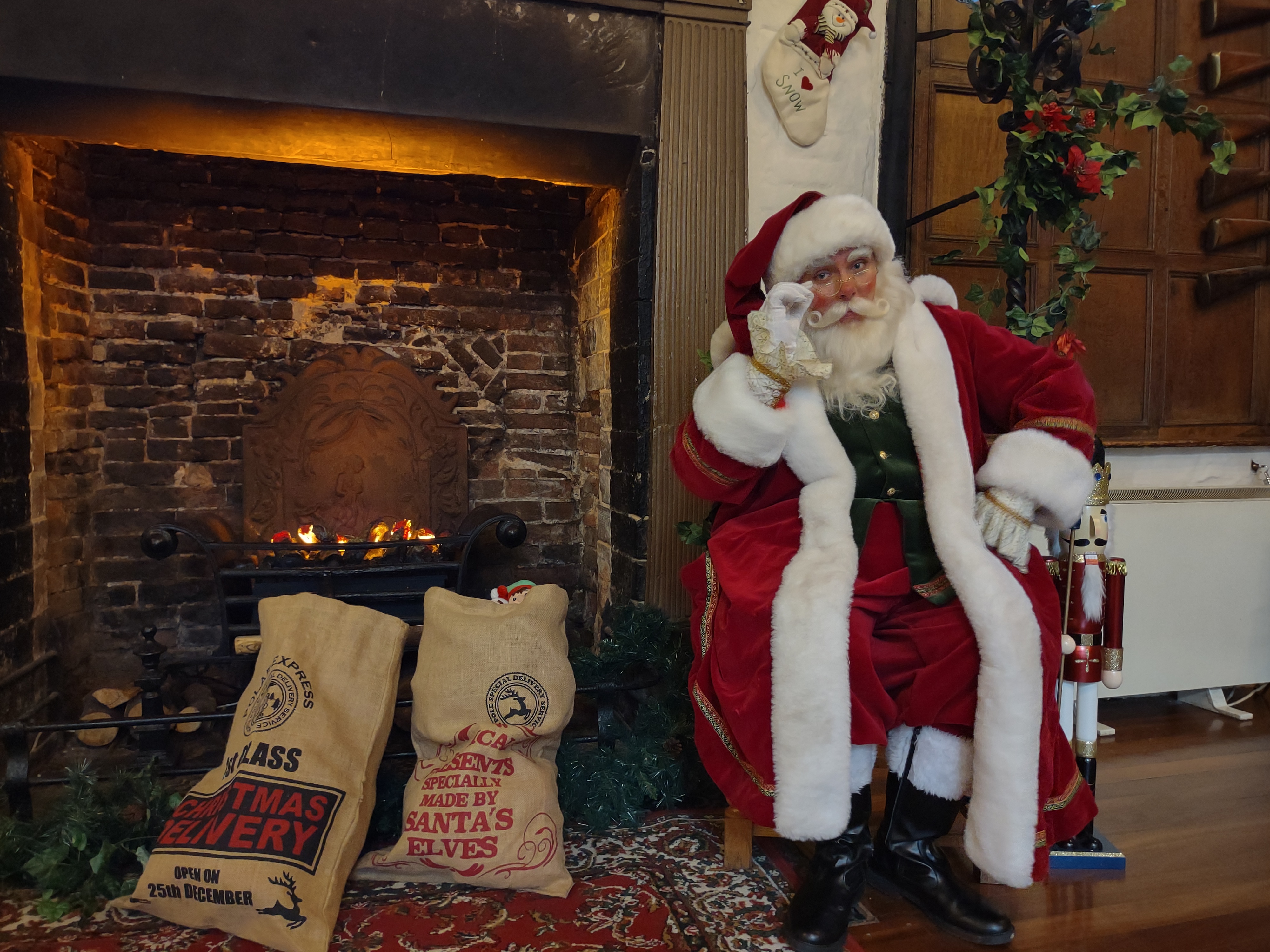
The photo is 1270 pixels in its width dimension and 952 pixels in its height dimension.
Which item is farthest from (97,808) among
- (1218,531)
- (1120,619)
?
(1218,531)

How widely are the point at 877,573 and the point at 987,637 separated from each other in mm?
238

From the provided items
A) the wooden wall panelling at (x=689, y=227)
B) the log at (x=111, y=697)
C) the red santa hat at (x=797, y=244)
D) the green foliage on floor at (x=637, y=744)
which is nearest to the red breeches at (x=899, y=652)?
the red santa hat at (x=797, y=244)

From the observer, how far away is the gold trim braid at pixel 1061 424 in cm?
164

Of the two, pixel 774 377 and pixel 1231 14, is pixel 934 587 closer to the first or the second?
pixel 774 377

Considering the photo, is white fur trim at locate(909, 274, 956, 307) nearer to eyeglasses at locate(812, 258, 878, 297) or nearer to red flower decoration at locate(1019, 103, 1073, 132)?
eyeglasses at locate(812, 258, 878, 297)

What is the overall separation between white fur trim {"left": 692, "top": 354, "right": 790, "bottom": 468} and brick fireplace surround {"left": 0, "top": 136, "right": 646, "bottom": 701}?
750mm

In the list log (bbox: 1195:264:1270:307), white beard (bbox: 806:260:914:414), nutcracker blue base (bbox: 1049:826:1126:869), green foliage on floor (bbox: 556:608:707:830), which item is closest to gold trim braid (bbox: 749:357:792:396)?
white beard (bbox: 806:260:914:414)

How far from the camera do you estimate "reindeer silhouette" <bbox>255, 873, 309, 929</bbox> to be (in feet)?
4.99

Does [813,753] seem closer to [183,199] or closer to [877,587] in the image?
[877,587]

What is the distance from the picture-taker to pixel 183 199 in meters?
2.76

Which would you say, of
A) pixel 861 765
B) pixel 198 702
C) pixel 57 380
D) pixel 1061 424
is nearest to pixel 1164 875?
pixel 861 765

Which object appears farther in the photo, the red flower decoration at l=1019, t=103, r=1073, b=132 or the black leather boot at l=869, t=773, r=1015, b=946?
the red flower decoration at l=1019, t=103, r=1073, b=132

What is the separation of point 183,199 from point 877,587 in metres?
2.49

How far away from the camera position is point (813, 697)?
1498mm
